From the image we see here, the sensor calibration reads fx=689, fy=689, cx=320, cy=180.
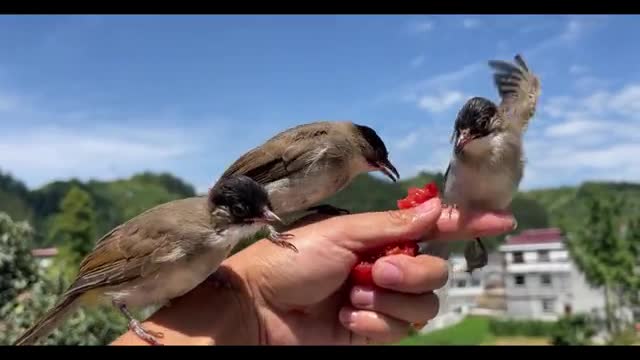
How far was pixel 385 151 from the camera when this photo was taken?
14.1 feet

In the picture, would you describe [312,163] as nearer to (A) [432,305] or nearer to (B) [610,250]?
(A) [432,305]

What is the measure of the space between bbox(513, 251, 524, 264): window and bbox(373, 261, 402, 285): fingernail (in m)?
52.5

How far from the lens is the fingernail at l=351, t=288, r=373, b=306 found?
319 cm

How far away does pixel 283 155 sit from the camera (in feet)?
13.4

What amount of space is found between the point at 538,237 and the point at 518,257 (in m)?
2.21

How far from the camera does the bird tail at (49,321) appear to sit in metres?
3.24

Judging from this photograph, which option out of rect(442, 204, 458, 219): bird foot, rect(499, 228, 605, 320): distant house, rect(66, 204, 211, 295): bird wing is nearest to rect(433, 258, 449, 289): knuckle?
rect(442, 204, 458, 219): bird foot

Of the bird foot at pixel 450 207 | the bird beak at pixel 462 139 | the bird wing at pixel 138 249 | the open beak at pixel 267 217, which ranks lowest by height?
the bird wing at pixel 138 249

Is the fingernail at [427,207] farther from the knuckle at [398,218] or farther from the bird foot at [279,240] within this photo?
the bird foot at [279,240]

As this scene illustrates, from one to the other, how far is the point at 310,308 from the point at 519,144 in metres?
1.30

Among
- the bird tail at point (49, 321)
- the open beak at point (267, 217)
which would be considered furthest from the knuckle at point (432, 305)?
the bird tail at point (49, 321)

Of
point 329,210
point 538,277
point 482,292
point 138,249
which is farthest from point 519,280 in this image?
point 138,249
